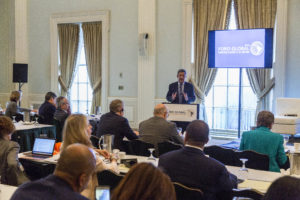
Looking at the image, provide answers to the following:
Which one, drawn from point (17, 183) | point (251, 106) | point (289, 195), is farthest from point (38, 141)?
point (251, 106)

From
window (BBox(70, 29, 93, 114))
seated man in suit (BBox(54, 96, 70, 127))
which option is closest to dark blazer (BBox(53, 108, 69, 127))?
seated man in suit (BBox(54, 96, 70, 127))

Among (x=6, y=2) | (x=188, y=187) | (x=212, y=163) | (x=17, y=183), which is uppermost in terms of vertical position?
(x=6, y=2)

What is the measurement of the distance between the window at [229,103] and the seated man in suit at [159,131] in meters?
4.33

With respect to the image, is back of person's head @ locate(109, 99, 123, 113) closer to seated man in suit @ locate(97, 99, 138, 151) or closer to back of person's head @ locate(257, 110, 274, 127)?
seated man in suit @ locate(97, 99, 138, 151)

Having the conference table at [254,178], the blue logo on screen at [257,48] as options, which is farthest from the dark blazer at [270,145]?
the blue logo on screen at [257,48]

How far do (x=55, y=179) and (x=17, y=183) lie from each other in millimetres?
1990

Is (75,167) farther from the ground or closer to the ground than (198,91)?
closer to the ground

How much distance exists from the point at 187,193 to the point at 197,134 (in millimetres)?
510

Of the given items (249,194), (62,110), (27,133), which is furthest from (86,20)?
(249,194)

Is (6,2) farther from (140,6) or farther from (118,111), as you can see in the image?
(118,111)

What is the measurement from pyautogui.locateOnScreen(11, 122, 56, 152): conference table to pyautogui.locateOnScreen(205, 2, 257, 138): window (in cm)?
398

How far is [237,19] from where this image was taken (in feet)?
27.4

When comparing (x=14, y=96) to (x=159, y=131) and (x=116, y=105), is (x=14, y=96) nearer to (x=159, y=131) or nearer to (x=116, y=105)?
(x=116, y=105)

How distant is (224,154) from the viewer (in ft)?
13.1
